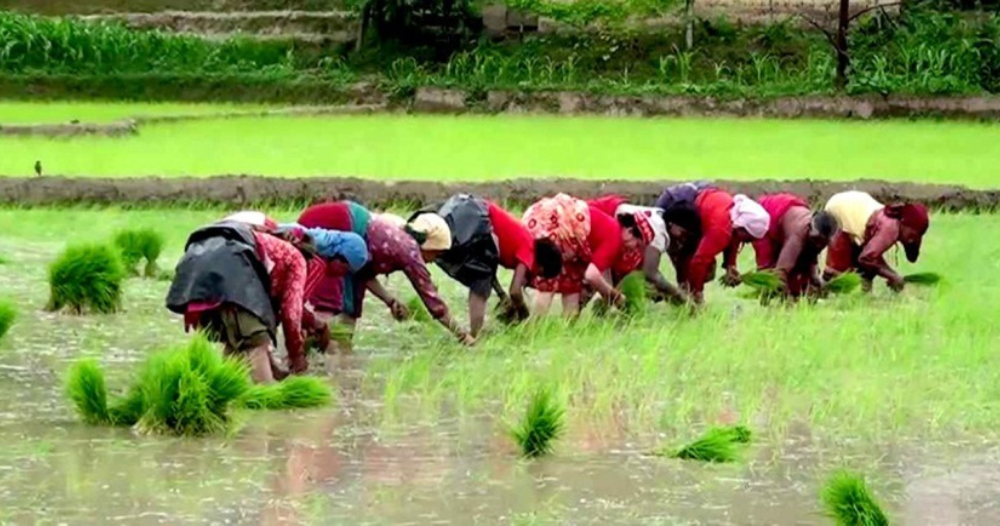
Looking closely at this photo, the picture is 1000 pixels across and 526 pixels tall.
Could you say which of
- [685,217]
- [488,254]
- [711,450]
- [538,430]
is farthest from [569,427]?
[685,217]

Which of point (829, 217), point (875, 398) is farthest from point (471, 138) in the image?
point (875, 398)

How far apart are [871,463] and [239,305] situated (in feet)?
7.46

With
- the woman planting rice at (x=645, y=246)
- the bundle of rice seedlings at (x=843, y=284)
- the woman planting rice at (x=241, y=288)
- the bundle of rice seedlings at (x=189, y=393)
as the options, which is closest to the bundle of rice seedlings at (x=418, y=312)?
the woman planting rice at (x=645, y=246)

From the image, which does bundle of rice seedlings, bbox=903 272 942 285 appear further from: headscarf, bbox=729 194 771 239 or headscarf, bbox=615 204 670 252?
headscarf, bbox=615 204 670 252

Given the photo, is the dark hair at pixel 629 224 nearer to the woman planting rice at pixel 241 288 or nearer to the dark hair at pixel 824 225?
the dark hair at pixel 824 225

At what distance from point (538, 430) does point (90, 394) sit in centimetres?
147

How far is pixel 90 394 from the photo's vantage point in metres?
6.64

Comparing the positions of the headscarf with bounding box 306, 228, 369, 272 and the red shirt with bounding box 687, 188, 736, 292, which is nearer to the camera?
the headscarf with bounding box 306, 228, 369, 272

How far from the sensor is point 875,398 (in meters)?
7.44

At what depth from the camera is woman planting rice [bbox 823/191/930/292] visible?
10.1 m

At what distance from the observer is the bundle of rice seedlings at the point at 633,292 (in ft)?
30.9

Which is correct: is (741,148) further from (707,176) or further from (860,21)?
(860,21)

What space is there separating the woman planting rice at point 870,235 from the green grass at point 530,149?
15.3 feet

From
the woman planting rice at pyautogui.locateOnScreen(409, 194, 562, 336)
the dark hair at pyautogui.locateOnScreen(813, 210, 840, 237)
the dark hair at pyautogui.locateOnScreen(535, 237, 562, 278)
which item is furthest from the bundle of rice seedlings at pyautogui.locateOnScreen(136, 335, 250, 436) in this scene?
the dark hair at pyautogui.locateOnScreen(813, 210, 840, 237)
